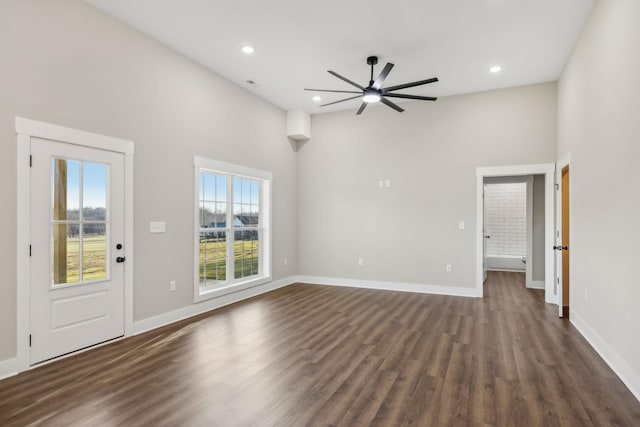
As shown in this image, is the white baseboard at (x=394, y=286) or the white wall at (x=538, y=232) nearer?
the white baseboard at (x=394, y=286)

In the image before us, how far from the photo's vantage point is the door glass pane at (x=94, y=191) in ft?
11.7

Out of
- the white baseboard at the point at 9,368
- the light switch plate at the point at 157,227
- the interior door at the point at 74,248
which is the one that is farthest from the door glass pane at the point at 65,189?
the white baseboard at the point at 9,368

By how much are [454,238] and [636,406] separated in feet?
12.7

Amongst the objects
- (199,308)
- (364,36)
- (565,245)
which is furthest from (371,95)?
(199,308)

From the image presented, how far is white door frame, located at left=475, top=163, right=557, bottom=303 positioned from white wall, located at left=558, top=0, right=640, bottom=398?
1179 mm

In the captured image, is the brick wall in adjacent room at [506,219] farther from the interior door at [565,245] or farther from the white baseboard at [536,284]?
the interior door at [565,245]

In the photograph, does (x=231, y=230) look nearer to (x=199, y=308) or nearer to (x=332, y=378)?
(x=199, y=308)

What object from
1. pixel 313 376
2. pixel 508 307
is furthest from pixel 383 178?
pixel 313 376

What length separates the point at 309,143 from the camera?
7465 millimetres

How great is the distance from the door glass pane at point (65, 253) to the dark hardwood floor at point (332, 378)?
0.78 meters

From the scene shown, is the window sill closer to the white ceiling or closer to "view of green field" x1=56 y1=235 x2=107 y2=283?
"view of green field" x1=56 y1=235 x2=107 y2=283

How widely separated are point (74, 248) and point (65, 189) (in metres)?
0.59

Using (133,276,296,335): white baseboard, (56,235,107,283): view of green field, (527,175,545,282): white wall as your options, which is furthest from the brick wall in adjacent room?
(56,235,107,283): view of green field

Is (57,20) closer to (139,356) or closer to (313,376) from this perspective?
(139,356)
